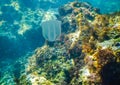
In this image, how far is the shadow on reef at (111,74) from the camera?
446 centimetres

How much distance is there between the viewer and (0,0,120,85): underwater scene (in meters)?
4.88

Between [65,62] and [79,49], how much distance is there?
2.32 feet

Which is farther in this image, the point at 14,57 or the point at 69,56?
the point at 14,57

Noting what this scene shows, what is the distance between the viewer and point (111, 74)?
450cm

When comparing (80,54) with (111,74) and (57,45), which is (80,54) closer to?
(57,45)

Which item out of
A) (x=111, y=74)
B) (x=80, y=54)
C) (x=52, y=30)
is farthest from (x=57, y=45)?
(x=111, y=74)

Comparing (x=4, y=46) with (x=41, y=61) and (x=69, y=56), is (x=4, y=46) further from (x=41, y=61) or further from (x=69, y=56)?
(x=69, y=56)

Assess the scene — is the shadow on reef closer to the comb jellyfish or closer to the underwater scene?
the underwater scene

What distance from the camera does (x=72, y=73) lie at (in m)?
7.07

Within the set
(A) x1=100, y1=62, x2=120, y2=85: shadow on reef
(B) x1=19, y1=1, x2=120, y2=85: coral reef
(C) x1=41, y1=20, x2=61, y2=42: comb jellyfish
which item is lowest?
(A) x1=100, y1=62, x2=120, y2=85: shadow on reef

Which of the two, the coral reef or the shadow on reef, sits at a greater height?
the coral reef

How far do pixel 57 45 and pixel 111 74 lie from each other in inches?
190

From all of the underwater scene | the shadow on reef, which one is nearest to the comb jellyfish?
the underwater scene

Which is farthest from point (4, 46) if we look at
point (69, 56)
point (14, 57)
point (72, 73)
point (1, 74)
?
point (72, 73)
